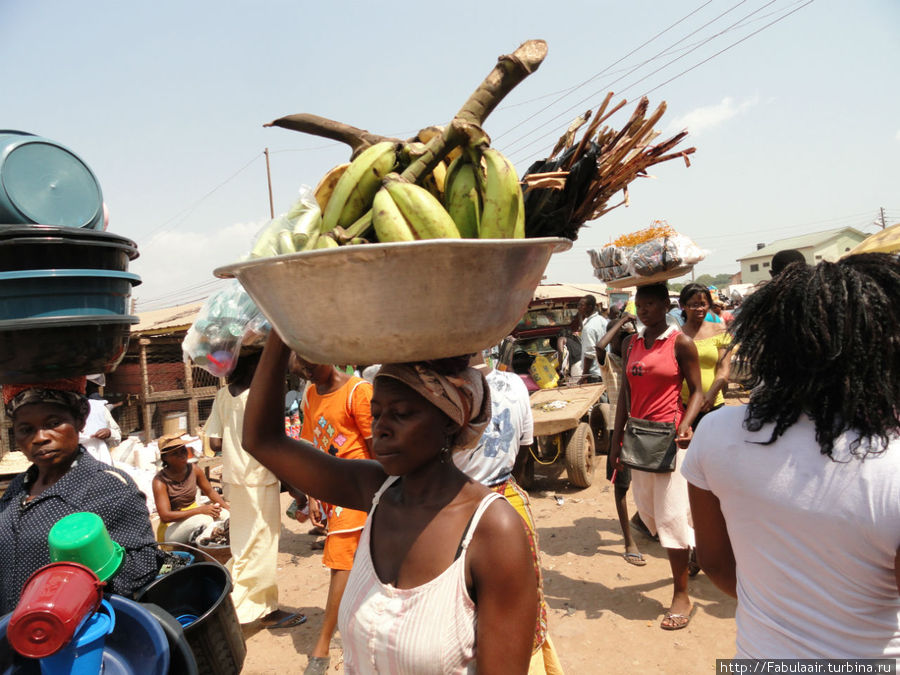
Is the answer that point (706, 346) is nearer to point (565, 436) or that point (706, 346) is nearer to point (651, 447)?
point (651, 447)

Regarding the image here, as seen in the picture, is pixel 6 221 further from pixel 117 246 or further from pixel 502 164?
pixel 502 164

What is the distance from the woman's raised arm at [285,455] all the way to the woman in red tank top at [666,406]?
8.89ft

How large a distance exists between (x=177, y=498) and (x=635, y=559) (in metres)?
3.90

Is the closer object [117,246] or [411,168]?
[411,168]

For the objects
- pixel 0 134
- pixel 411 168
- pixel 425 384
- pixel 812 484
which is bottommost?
pixel 812 484

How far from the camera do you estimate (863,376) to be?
4.69ft

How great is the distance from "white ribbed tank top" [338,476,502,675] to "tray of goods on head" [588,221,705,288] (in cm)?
297

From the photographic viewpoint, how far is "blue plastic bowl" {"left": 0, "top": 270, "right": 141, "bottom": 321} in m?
1.69

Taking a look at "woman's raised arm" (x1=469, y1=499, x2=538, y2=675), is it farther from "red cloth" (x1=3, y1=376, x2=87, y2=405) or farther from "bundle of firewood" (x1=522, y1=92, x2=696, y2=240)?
"red cloth" (x1=3, y1=376, x2=87, y2=405)

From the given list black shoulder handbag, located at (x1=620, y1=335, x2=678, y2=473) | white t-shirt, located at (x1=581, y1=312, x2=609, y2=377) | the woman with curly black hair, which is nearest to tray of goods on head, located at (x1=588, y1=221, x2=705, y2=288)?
black shoulder handbag, located at (x1=620, y1=335, x2=678, y2=473)

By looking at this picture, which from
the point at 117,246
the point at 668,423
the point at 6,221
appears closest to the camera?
the point at 6,221

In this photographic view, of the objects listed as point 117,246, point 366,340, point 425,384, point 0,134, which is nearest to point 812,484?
point 425,384

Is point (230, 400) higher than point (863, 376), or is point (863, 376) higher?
point (863, 376)

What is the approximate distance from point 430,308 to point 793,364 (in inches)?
40.4
